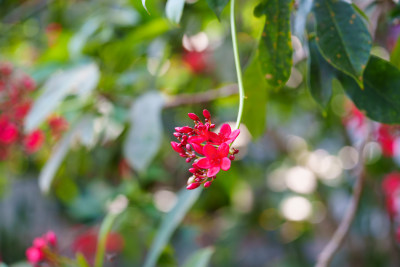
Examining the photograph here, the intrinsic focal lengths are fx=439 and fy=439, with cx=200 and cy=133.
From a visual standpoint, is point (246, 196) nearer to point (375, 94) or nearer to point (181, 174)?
point (181, 174)

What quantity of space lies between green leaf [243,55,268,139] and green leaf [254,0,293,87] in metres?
0.17

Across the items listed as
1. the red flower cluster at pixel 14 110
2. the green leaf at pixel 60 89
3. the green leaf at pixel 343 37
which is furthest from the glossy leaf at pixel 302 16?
the red flower cluster at pixel 14 110

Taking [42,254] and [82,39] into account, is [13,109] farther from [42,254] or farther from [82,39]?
[42,254]

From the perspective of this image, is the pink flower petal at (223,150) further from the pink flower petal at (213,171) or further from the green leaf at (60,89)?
the green leaf at (60,89)

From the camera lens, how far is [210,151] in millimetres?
486

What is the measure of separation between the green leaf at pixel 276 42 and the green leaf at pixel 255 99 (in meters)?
0.17

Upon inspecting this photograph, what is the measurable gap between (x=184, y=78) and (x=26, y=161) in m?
0.74

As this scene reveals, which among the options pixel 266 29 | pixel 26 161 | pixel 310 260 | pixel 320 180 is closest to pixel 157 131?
pixel 266 29

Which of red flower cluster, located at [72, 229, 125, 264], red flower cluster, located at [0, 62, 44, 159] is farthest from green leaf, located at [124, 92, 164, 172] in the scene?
red flower cluster, located at [72, 229, 125, 264]

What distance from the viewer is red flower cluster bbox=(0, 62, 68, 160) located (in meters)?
1.17

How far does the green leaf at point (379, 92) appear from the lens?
0.63 metres

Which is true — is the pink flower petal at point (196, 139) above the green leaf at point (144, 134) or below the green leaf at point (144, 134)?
above

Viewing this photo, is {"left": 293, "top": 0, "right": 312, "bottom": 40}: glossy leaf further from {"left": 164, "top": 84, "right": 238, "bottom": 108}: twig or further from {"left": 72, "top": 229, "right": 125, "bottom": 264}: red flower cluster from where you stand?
{"left": 72, "top": 229, "right": 125, "bottom": 264}: red flower cluster

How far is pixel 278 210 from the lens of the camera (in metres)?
2.16
